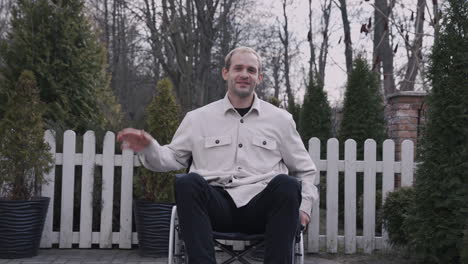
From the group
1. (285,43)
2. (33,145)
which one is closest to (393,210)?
(33,145)

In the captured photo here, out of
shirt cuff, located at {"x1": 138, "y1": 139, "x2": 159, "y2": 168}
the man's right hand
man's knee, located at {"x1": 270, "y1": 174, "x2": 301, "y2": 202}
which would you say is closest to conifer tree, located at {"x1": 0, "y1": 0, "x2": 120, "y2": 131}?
shirt cuff, located at {"x1": 138, "y1": 139, "x2": 159, "y2": 168}

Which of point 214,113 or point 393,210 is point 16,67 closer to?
point 214,113

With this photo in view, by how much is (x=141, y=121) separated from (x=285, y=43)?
66.8 feet

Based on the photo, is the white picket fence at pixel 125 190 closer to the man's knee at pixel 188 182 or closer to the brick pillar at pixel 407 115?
the brick pillar at pixel 407 115

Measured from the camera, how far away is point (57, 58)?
650 cm

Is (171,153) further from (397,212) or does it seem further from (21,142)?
(397,212)

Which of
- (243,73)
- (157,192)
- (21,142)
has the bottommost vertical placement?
(157,192)

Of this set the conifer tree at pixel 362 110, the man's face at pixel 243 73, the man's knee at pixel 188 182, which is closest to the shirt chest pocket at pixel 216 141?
the man's face at pixel 243 73

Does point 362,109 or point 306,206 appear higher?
point 362,109

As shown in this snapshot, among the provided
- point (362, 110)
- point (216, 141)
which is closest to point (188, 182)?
point (216, 141)

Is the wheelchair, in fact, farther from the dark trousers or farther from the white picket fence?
the white picket fence

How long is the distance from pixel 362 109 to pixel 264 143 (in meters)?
4.68

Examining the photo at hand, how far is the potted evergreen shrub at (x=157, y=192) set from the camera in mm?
4961

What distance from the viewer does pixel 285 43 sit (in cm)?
2586
